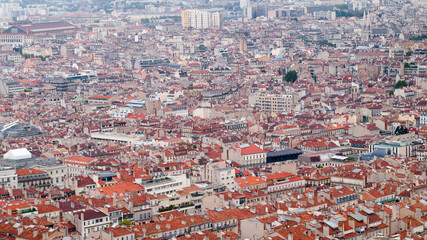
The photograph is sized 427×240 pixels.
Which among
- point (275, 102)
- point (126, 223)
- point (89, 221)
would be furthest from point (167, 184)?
point (275, 102)

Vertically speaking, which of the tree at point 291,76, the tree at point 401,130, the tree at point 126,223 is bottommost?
→ the tree at point 291,76

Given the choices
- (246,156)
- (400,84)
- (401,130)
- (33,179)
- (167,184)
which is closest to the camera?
(167,184)

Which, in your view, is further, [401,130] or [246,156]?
[401,130]

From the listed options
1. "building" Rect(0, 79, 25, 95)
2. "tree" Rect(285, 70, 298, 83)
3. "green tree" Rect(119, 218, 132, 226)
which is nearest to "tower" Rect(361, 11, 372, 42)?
"tree" Rect(285, 70, 298, 83)

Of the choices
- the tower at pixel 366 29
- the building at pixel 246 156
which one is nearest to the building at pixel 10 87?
the building at pixel 246 156

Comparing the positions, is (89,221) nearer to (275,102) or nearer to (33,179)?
(33,179)

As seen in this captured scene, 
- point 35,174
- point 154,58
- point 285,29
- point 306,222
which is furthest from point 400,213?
point 285,29

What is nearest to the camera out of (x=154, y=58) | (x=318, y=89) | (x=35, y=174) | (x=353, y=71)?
(x=35, y=174)

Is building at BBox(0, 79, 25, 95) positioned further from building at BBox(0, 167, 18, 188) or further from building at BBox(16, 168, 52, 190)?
building at BBox(0, 167, 18, 188)

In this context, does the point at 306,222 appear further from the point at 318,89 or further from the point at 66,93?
the point at 66,93

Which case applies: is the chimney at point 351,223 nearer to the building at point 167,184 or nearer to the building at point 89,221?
the building at point 89,221

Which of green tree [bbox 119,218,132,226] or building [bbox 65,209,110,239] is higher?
building [bbox 65,209,110,239]
